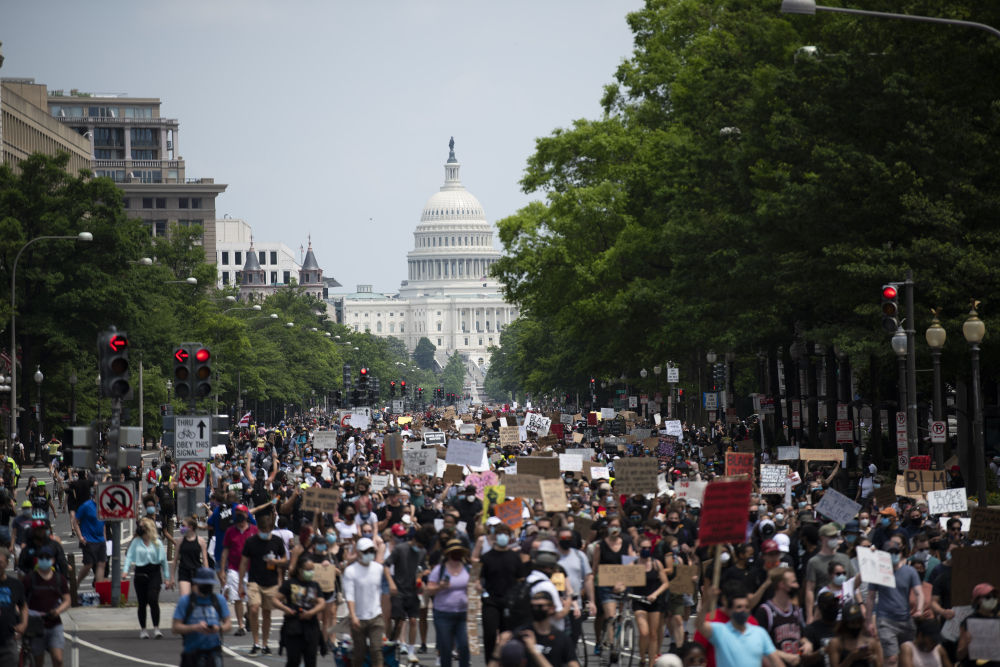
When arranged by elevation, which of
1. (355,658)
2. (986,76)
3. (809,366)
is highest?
(986,76)

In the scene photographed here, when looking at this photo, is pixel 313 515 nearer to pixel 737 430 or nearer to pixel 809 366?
pixel 809 366

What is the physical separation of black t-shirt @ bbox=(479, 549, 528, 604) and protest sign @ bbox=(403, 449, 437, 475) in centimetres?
1739

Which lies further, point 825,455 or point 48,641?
point 825,455

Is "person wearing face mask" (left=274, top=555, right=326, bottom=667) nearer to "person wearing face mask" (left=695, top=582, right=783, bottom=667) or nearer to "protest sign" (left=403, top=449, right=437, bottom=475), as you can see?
"person wearing face mask" (left=695, top=582, right=783, bottom=667)

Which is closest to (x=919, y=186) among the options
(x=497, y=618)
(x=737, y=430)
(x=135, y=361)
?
(x=497, y=618)

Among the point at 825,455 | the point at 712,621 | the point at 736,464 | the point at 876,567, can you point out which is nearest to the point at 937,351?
the point at 825,455

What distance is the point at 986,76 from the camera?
3541cm

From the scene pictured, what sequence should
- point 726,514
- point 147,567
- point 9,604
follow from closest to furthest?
1. point 726,514
2. point 9,604
3. point 147,567

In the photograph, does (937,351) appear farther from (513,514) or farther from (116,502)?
(116,502)

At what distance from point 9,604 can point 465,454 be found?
1705 centimetres

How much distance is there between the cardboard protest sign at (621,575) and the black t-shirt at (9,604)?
19.5ft

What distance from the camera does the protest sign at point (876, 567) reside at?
15.6 m

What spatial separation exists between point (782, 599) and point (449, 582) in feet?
12.0

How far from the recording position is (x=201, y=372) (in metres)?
23.9
